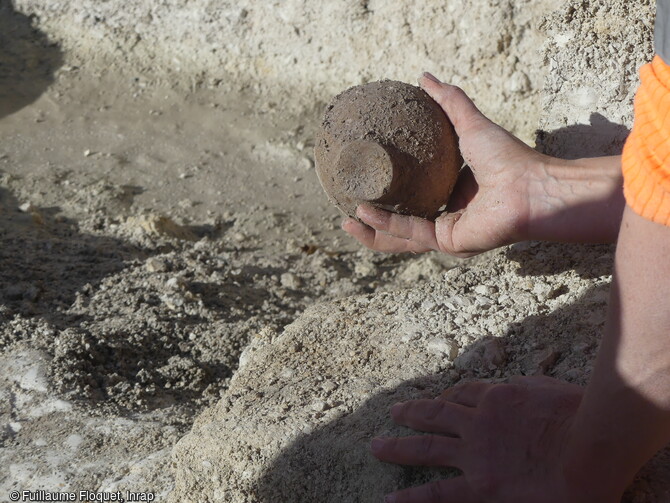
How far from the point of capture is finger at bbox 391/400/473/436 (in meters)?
1.90

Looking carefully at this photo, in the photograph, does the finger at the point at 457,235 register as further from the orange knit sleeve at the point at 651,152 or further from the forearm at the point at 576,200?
the orange knit sleeve at the point at 651,152

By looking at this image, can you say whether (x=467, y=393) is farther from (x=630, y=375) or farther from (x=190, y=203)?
(x=190, y=203)

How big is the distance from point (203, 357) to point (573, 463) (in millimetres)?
1732

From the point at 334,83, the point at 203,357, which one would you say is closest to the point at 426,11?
the point at 334,83

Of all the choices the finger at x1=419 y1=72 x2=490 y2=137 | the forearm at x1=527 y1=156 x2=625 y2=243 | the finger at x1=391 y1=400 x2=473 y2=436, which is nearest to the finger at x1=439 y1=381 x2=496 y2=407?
the finger at x1=391 y1=400 x2=473 y2=436

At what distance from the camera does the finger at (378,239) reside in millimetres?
2910

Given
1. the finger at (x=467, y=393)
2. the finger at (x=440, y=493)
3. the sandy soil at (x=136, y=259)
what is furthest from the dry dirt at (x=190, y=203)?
the finger at (x=467, y=393)

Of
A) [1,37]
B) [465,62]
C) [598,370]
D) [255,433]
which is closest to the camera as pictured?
[598,370]

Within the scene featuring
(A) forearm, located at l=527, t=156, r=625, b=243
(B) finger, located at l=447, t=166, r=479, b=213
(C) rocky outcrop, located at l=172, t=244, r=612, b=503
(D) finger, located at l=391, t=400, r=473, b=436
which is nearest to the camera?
(D) finger, located at l=391, t=400, r=473, b=436

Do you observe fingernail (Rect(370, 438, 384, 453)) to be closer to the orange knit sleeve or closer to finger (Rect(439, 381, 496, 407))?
finger (Rect(439, 381, 496, 407))

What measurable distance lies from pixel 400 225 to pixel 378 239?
21 centimetres

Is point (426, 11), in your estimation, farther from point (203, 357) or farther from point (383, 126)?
point (203, 357)

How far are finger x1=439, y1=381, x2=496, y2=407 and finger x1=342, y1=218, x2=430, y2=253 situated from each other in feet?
2.93

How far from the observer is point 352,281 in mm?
3727
